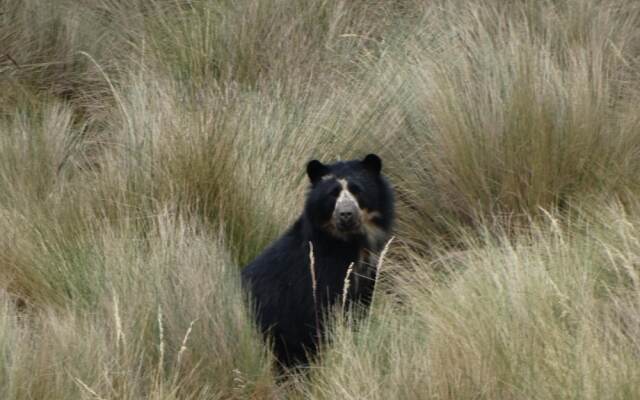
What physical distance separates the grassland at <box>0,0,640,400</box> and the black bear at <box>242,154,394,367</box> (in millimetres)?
194

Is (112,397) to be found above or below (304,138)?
below

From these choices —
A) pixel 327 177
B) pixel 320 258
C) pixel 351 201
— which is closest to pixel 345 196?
pixel 351 201

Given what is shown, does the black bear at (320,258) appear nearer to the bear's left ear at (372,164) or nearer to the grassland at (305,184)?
the bear's left ear at (372,164)

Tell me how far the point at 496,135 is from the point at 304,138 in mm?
1255

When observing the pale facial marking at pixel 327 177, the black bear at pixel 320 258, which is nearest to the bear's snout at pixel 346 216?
the black bear at pixel 320 258

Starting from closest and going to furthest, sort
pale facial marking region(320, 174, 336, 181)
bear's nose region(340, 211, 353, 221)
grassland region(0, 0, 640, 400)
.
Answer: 1. grassland region(0, 0, 640, 400)
2. bear's nose region(340, 211, 353, 221)
3. pale facial marking region(320, 174, 336, 181)

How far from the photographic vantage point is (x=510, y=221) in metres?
7.65

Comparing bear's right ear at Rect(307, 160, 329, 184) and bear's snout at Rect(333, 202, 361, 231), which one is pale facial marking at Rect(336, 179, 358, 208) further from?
bear's right ear at Rect(307, 160, 329, 184)

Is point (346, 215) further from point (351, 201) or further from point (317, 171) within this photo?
point (317, 171)

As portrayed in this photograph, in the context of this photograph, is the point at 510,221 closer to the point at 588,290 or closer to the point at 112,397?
the point at 588,290

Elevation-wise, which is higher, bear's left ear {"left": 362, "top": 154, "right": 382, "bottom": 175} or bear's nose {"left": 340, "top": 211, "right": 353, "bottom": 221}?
bear's left ear {"left": 362, "top": 154, "right": 382, "bottom": 175}

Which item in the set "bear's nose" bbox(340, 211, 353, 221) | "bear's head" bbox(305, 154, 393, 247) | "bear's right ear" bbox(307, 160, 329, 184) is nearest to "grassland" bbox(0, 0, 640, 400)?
"bear's head" bbox(305, 154, 393, 247)

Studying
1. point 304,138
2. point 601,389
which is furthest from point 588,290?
point 304,138

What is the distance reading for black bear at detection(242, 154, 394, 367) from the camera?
22.6 ft
